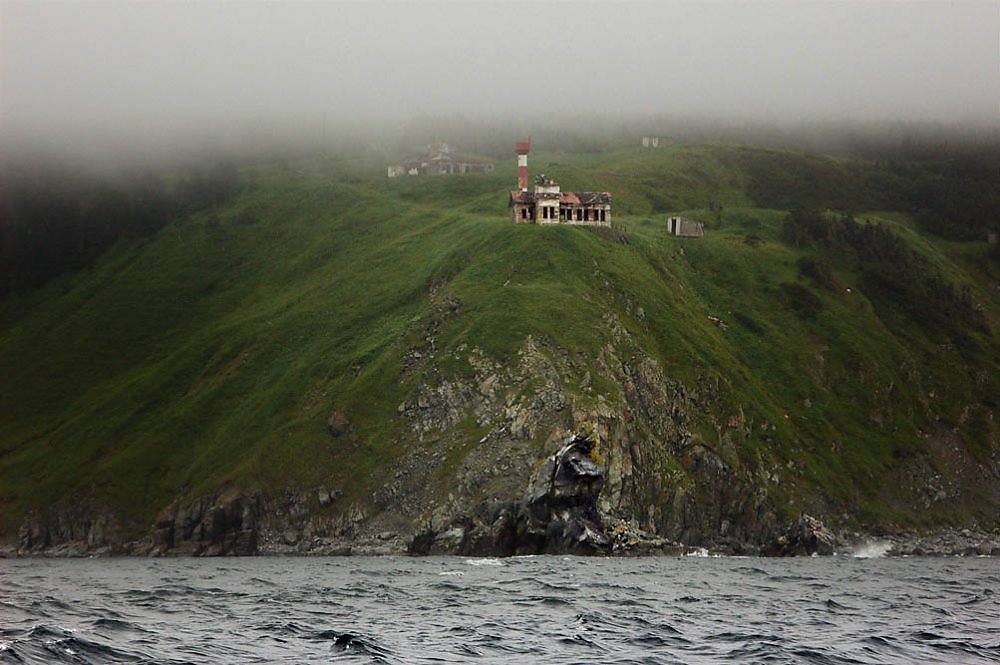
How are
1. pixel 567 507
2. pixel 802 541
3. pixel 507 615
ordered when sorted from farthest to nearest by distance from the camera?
pixel 802 541 < pixel 567 507 < pixel 507 615

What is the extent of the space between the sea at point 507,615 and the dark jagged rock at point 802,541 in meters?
37.6

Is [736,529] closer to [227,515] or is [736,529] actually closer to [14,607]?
[227,515]

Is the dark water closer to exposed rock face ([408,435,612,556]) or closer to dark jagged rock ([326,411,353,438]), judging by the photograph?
exposed rock face ([408,435,612,556])

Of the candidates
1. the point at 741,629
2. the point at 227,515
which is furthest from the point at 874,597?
the point at 227,515

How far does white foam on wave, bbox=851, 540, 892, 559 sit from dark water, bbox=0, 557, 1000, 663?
4519cm

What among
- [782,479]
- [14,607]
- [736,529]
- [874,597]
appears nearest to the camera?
[14,607]

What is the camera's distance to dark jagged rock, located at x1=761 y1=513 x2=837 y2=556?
17025 centimetres

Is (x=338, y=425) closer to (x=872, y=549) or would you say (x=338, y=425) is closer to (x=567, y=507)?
(x=567, y=507)

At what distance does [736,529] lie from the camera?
176750mm

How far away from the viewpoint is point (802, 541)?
6747 inches

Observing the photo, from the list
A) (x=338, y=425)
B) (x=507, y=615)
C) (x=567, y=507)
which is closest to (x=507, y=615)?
(x=507, y=615)

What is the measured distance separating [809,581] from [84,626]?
2548 inches

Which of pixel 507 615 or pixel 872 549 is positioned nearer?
pixel 507 615

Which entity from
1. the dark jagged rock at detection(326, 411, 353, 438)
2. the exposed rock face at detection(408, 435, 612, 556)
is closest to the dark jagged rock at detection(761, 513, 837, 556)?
the exposed rock face at detection(408, 435, 612, 556)
